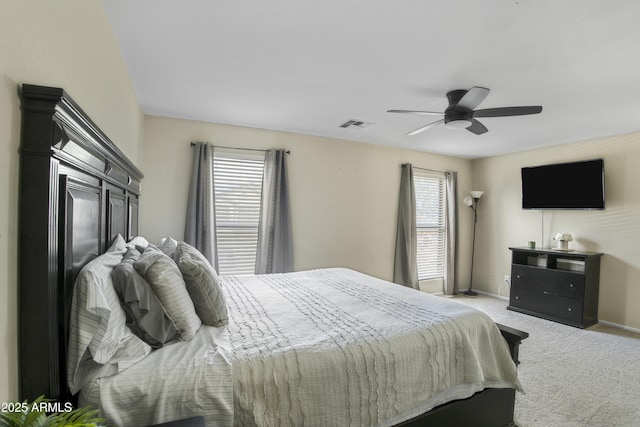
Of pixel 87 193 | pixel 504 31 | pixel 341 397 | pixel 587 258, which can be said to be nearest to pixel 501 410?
pixel 341 397

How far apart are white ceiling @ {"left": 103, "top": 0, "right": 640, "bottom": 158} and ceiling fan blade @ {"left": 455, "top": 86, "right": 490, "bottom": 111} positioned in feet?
0.54

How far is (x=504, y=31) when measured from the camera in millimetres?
1812

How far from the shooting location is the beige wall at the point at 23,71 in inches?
35.1

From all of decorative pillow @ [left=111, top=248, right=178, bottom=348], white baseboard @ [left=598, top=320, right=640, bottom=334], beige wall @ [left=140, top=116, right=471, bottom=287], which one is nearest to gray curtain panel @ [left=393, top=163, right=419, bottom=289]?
beige wall @ [left=140, top=116, right=471, bottom=287]

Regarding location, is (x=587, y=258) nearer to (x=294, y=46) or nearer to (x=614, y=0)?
(x=614, y=0)

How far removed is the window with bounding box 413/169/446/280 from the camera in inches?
210

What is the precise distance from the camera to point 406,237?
193 inches

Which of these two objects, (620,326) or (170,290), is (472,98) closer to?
(170,290)

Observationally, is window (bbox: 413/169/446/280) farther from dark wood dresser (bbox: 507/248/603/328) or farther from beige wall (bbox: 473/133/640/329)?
dark wood dresser (bbox: 507/248/603/328)

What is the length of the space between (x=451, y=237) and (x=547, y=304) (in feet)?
5.46

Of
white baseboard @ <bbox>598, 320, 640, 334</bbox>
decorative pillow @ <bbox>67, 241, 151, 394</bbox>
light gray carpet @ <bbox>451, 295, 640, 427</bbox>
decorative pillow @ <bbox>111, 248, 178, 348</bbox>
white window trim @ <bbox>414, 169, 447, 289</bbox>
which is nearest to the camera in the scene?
decorative pillow @ <bbox>67, 241, 151, 394</bbox>

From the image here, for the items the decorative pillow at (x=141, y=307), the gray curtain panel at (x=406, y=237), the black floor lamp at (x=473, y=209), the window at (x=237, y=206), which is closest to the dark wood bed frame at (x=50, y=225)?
the decorative pillow at (x=141, y=307)

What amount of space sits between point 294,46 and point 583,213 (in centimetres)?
458

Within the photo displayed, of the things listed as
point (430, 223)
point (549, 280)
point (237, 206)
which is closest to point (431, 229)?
point (430, 223)
